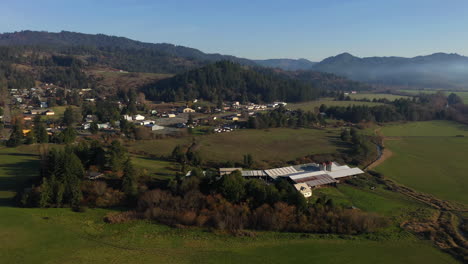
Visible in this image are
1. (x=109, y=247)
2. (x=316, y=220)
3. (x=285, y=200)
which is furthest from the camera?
(x=285, y=200)

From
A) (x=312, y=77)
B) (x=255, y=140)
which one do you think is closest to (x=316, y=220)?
(x=255, y=140)

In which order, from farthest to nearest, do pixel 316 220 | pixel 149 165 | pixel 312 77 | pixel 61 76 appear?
1. pixel 312 77
2. pixel 61 76
3. pixel 149 165
4. pixel 316 220

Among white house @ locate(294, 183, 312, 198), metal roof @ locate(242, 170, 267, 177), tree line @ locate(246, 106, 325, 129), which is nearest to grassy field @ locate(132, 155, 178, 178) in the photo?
metal roof @ locate(242, 170, 267, 177)

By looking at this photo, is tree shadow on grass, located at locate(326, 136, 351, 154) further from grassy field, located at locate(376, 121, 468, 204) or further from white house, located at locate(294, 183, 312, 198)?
white house, located at locate(294, 183, 312, 198)

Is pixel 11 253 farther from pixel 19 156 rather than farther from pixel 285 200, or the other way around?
pixel 19 156

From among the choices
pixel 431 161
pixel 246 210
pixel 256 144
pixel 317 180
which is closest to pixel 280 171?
pixel 317 180

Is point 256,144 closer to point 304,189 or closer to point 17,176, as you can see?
point 304,189
